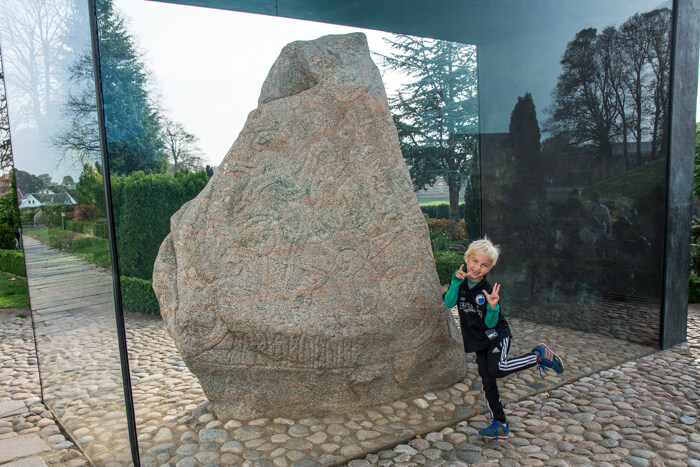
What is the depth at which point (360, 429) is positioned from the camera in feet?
11.1

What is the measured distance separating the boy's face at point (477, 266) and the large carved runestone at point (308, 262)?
44 cm

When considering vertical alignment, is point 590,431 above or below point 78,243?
below

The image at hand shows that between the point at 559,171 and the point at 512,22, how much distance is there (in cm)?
199

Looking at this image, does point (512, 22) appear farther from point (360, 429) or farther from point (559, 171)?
point (360, 429)

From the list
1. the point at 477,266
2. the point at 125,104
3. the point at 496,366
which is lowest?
the point at 496,366

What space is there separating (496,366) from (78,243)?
9.68 feet

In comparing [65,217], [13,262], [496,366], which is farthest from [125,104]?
[496,366]

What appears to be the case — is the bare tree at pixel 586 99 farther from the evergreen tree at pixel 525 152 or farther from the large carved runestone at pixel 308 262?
the large carved runestone at pixel 308 262

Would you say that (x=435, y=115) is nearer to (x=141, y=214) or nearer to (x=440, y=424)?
(x=141, y=214)

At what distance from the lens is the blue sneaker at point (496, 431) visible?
3312 mm

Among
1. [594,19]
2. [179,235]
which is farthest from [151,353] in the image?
[594,19]

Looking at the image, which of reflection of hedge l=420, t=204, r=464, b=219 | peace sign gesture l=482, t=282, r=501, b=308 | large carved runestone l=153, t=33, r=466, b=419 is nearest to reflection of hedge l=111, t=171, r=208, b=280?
large carved runestone l=153, t=33, r=466, b=419

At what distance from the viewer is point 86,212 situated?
3.03 meters

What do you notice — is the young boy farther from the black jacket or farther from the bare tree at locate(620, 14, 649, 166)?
the bare tree at locate(620, 14, 649, 166)
